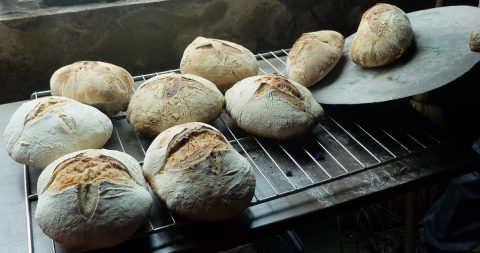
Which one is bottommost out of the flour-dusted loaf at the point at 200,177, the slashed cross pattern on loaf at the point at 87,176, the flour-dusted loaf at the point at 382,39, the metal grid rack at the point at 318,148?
the metal grid rack at the point at 318,148

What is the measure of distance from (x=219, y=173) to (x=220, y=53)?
537mm

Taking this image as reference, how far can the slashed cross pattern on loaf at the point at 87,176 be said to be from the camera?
2.89 ft

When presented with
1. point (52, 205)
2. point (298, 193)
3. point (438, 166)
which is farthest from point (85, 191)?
point (438, 166)

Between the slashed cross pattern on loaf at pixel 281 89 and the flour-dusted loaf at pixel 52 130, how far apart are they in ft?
1.30

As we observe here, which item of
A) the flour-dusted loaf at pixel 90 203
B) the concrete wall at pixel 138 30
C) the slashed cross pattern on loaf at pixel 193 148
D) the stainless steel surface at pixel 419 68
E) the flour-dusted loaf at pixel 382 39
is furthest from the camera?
the concrete wall at pixel 138 30

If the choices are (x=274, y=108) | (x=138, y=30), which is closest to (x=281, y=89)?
(x=274, y=108)

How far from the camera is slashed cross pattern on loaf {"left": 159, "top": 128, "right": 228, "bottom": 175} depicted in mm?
959

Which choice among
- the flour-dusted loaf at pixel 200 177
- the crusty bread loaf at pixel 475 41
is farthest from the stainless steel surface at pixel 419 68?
the flour-dusted loaf at pixel 200 177

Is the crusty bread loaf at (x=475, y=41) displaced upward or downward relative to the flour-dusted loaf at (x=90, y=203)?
upward

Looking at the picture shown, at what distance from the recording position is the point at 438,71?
3.87ft

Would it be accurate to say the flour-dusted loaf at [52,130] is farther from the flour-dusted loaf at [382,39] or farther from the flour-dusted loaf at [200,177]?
the flour-dusted loaf at [382,39]

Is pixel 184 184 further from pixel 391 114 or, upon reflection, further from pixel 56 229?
pixel 391 114

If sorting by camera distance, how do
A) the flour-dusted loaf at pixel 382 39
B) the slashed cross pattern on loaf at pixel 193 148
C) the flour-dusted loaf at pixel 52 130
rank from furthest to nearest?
the flour-dusted loaf at pixel 382 39 < the flour-dusted loaf at pixel 52 130 < the slashed cross pattern on loaf at pixel 193 148

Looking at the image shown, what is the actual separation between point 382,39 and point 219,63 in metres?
0.46
